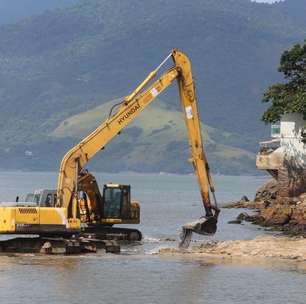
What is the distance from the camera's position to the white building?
268 ft

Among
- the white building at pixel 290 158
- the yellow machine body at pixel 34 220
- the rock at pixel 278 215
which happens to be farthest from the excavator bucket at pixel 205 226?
the white building at pixel 290 158

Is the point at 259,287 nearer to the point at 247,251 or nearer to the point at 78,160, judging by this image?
the point at 247,251

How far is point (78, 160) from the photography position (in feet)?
159

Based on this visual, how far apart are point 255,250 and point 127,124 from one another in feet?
25.2

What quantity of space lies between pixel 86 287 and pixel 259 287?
5.60m

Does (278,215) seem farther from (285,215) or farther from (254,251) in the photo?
(254,251)

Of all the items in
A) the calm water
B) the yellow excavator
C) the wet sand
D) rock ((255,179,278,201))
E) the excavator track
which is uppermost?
rock ((255,179,278,201))

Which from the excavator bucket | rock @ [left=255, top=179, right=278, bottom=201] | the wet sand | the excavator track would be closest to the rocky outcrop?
rock @ [left=255, top=179, right=278, bottom=201]

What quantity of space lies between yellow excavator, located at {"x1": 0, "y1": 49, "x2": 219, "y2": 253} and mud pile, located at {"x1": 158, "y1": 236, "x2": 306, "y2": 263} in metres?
1.21

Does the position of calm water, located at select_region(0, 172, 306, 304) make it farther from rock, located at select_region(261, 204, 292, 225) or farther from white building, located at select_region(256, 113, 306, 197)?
white building, located at select_region(256, 113, 306, 197)

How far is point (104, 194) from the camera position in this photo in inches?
2174

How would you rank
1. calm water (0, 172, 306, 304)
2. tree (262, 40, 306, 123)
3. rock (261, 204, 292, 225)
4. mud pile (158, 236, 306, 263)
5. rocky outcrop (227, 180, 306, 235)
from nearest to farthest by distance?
calm water (0, 172, 306, 304)
mud pile (158, 236, 306, 263)
rocky outcrop (227, 180, 306, 235)
rock (261, 204, 292, 225)
tree (262, 40, 306, 123)

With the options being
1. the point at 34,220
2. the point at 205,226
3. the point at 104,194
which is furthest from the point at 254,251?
the point at 104,194

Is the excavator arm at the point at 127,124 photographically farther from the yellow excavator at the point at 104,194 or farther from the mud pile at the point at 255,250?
the mud pile at the point at 255,250
